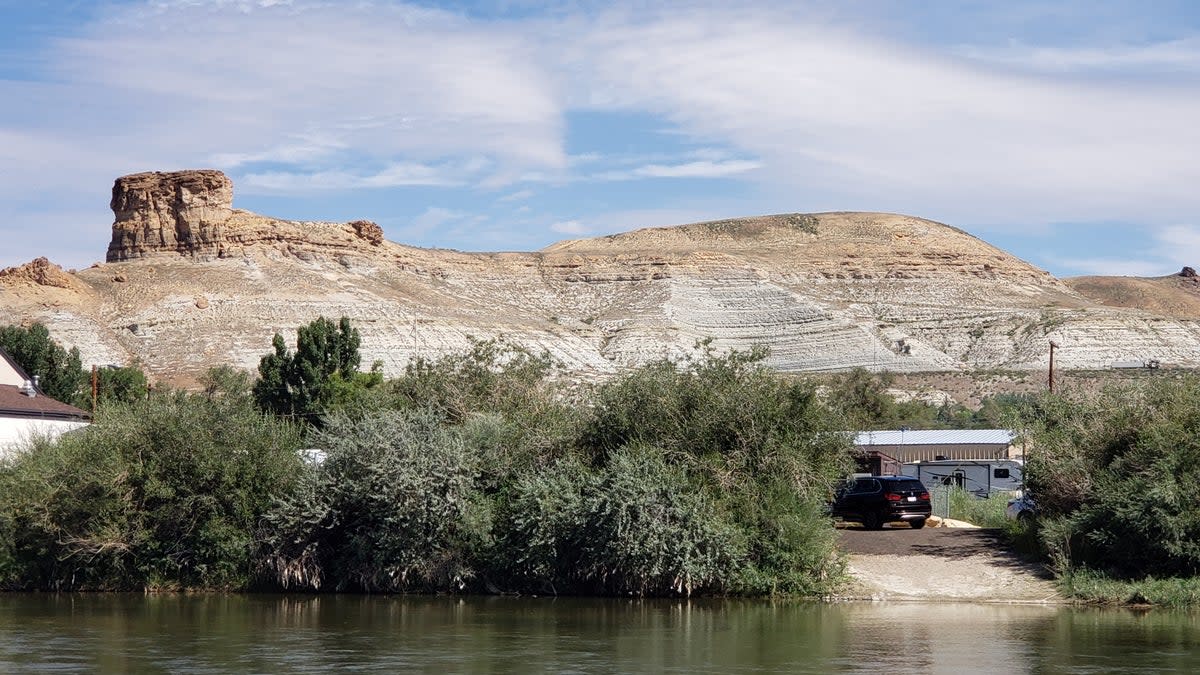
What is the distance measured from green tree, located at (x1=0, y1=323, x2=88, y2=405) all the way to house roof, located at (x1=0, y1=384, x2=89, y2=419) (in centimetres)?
1276

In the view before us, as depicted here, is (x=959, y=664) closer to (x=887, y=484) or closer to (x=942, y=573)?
(x=942, y=573)

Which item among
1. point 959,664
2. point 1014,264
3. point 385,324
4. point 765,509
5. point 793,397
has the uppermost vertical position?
point 1014,264

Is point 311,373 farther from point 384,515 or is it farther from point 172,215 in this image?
point 172,215

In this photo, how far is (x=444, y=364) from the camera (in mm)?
43188

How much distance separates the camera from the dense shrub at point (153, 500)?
32.8 metres

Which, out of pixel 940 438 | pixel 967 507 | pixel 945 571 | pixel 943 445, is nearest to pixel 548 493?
pixel 945 571

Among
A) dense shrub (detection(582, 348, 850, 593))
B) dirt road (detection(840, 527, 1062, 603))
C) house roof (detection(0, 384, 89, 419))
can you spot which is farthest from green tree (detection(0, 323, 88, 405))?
dirt road (detection(840, 527, 1062, 603))

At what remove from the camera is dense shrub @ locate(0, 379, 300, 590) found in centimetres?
3275

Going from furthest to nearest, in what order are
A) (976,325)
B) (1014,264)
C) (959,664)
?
1. (1014,264)
2. (976,325)
3. (959,664)

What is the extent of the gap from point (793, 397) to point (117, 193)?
400 feet

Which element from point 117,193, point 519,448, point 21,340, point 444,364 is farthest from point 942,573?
point 117,193

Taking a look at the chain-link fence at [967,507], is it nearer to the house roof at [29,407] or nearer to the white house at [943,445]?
the white house at [943,445]

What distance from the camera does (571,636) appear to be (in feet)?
83.1

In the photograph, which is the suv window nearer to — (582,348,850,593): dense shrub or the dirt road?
the dirt road
